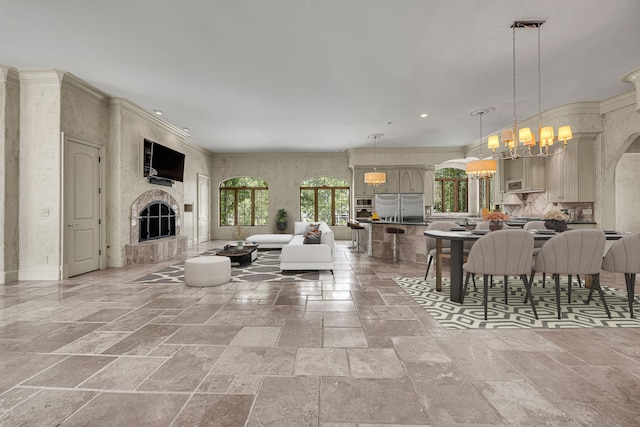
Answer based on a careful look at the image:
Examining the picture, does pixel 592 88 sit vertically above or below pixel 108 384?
above

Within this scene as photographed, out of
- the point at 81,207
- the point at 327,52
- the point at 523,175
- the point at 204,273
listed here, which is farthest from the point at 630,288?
the point at 81,207

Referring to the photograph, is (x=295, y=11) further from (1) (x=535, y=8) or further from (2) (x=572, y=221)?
(2) (x=572, y=221)

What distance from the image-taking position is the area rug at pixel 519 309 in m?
2.82

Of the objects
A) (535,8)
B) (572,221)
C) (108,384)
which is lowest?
(108,384)

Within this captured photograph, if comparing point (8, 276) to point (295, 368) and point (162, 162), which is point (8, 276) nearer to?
point (162, 162)

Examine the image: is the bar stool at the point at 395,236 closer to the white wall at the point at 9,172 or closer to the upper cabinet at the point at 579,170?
the upper cabinet at the point at 579,170

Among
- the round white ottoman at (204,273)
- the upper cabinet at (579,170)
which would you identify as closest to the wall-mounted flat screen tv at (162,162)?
the round white ottoman at (204,273)

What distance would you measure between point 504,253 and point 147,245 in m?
5.99

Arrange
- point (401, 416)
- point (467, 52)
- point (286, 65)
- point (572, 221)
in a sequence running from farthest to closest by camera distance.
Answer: point (572, 221), point (286, 65), point (467, 52), point (401, 416)

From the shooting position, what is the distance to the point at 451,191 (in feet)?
33.9

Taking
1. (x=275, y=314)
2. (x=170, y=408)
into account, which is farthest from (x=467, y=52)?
(x=170, y=408)

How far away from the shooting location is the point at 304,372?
1.94 metres

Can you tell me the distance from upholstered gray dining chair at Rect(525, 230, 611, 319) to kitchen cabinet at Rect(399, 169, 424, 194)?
633 cm

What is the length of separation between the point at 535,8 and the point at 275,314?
3.94 metres
